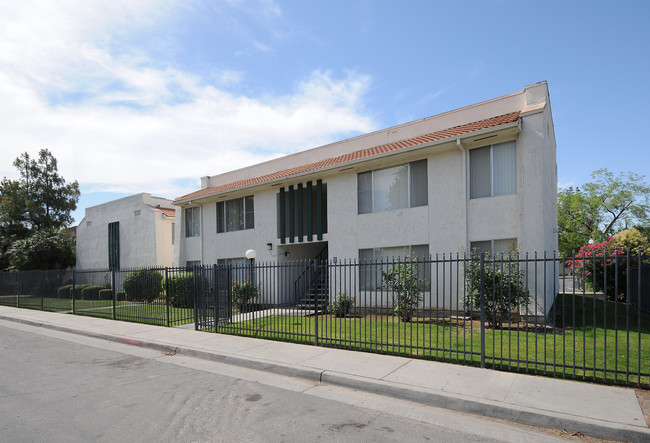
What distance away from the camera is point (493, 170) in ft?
38.7

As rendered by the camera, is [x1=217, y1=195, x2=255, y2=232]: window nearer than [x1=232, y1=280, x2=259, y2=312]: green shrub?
No

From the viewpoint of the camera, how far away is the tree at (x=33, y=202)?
33031 mm

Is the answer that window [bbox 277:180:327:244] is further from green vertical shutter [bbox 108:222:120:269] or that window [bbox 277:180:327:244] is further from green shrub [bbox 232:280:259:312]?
green vertical shutter [bbox 108:222:120:269]

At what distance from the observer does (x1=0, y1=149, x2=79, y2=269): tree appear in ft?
108

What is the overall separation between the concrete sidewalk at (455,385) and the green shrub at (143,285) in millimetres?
3642

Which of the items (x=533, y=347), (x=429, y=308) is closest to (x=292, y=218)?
(x=429, y=308)

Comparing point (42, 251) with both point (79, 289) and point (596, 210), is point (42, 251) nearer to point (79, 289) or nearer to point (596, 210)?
point (79, 289)

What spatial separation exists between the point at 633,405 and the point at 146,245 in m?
24.4

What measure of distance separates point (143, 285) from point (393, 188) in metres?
8.93

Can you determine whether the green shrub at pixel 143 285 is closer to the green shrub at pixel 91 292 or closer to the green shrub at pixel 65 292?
the green shrub at pixel 91 292

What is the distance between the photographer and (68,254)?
98.9ft

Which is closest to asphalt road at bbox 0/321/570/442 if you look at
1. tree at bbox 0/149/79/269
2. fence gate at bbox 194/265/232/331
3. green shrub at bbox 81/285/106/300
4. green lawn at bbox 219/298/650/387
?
green lawn at bbox 219/298/650/387

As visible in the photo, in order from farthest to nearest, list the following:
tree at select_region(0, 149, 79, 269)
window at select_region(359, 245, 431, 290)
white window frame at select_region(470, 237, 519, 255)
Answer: tree at select_region(0, 149, 79, 269), window at select_region(359, 245, 431, 290), white window frame at select_region(470, 237, 519, 255)

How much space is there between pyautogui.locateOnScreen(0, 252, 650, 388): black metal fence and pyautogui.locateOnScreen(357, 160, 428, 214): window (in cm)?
199
